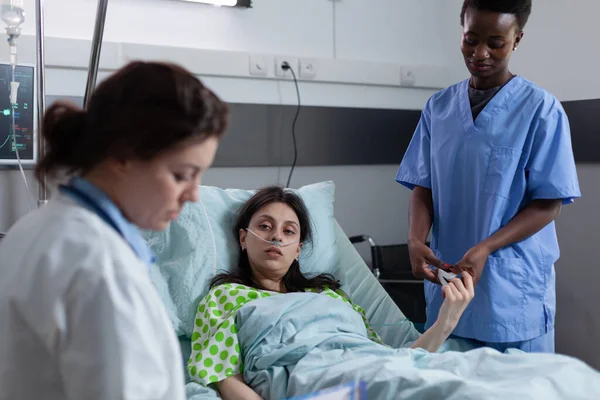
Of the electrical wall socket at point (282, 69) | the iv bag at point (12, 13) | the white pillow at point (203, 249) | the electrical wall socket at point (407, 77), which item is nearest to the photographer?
the white pillow at point (203, 249)

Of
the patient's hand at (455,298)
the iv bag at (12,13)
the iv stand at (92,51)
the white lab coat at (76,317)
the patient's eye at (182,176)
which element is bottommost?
the patient's hand at (455,298)

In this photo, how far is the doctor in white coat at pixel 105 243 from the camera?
744 mm

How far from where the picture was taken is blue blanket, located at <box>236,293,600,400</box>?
4.47 feet

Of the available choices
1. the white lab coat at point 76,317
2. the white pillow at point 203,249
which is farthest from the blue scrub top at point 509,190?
the white lab coat at point 76,317

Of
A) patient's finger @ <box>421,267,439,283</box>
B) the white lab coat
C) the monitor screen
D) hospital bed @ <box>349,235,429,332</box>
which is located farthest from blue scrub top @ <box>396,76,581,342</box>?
the monitor screen

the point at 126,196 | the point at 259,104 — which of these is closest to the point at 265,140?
the point at 259,104

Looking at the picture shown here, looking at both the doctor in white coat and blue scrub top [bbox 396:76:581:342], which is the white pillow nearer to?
blue scrub top [bbox 396:76:581:342]

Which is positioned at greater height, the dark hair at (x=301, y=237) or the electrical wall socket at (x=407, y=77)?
the electrical wall socket at (x=407, y=77)

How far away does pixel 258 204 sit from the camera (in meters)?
2.08

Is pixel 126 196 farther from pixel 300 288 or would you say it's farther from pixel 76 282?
pixel 300 288

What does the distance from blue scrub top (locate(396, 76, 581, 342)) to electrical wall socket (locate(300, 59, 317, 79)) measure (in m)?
1.08

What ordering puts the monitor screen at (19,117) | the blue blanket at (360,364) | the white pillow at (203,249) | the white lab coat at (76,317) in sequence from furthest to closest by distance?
the monitor screen at (19,117) → the white pillow at (203,249) → the blue blanket at (360,364) → the white lab coat at (76,317)

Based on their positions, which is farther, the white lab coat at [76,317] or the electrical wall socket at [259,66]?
the electrical wall socket at [259,66]

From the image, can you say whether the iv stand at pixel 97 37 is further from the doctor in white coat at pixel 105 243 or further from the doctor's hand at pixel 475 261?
the doctor's hand at pixel 475 261
